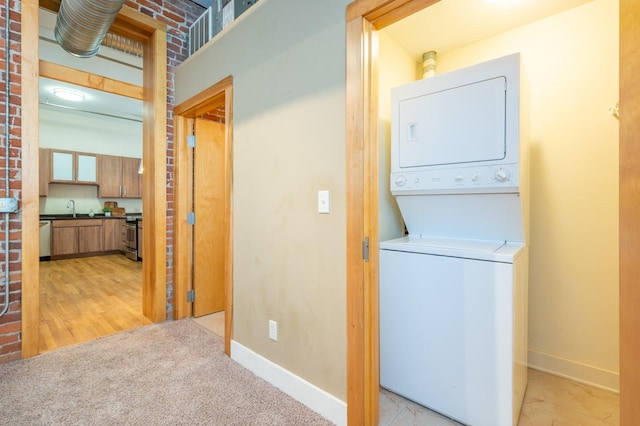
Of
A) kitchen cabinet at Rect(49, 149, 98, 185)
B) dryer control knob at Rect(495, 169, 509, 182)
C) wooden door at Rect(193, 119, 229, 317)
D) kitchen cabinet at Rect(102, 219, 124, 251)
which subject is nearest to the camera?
dryer control knob at Rect(495, 169, 509, 182)

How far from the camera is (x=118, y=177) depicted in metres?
6.66

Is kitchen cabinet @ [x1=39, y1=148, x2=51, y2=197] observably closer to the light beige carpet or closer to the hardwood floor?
the hardwood floor

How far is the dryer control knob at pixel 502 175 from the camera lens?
1.48 meters

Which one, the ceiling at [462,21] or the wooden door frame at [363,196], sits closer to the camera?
the wooden door frame at [363,196]

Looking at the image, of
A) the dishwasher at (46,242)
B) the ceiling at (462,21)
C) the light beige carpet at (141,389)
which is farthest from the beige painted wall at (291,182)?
the dishwasher at (46,242)

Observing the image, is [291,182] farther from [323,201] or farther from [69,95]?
[69,95]

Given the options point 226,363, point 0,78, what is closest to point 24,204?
point 0,78

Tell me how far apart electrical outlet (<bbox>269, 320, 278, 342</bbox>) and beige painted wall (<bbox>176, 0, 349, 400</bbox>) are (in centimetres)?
4

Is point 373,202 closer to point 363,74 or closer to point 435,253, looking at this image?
point 435,253

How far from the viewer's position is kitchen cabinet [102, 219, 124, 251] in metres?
6.21

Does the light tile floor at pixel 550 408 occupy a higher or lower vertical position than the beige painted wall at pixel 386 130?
lower

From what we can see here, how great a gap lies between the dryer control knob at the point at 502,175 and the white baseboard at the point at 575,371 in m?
1.35

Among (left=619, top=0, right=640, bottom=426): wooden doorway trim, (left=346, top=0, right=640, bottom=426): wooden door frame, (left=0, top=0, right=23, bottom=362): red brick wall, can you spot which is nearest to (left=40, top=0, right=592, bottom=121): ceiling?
(left=346, top=0, right=640, bottom=426): wooden door frame

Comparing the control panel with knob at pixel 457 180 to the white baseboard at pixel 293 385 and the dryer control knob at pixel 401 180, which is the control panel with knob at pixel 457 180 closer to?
the dryer control knob at pixel 401 180
